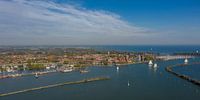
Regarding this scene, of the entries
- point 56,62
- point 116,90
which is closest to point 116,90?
point 116,90

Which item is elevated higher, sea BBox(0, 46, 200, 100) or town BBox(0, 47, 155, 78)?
town BBox(0, 47, 155, 78)

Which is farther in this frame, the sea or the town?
the town

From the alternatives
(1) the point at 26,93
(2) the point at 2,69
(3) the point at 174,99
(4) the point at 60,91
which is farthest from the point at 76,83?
(2) the point at 2,69

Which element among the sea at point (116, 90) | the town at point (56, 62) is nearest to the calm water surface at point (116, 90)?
the sea at point (116, 90)

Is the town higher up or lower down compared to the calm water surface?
higher up

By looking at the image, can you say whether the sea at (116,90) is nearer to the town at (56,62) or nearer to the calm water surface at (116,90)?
the calm water surface at (116,90)

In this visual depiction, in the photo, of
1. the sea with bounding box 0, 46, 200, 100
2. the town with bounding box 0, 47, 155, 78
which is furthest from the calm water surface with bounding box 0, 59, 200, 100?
the town with bounding box 0, 47, 155, 78

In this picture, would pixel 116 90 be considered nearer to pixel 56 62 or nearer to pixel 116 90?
pixel 116 90

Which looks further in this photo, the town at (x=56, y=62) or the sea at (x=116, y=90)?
the town at (x=56, y=62)

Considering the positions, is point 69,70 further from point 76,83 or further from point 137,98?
point 137,98

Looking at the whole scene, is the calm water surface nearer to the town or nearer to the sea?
the sea

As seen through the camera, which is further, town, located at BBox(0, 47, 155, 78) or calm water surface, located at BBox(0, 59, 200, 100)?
town, located at BBox(0, 47, 155, 78)
